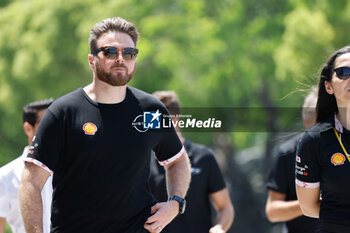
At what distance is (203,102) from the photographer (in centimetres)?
1773

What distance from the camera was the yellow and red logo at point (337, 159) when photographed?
362 cm

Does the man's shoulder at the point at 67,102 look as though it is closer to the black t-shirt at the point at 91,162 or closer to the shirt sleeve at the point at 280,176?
the black t-shirt at the point at 91,162

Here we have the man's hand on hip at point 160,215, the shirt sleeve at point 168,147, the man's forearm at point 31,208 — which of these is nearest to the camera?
the man's forearm at point 31,208

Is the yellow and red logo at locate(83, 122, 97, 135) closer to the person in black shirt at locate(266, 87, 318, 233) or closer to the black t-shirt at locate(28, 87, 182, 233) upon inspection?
the black t-shirt at locate(28, 87, 182, 233)

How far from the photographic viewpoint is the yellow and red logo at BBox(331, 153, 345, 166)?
3.62 m

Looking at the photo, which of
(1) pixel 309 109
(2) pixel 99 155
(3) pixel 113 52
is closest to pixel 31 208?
(2) pixel 99 155

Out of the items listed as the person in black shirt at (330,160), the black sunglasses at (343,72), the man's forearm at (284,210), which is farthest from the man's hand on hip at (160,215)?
the man's forearm at (284,210)

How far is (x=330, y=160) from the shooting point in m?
3.63

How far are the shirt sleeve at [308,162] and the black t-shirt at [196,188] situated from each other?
5.82 feet

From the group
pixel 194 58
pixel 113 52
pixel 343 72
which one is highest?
pixel 113 52

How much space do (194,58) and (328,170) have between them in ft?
46.1

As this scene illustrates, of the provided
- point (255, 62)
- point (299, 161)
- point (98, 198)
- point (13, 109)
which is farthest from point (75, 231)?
point (13, 109)

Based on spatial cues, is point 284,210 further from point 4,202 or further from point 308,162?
point 4,202

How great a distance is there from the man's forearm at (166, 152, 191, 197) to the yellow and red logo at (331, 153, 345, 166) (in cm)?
101
